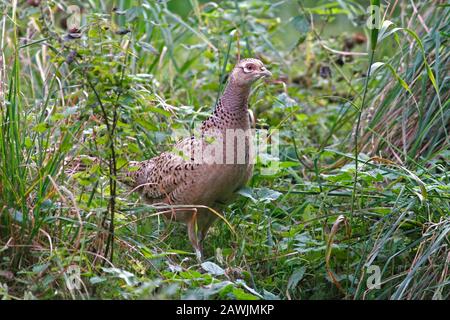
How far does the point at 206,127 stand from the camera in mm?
4734

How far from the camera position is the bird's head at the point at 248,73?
4613 mm

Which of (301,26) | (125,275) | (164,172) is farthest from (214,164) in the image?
(301,26)

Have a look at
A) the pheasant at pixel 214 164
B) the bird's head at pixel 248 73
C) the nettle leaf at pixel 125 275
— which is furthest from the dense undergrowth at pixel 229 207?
the bird's head at pixel 248 73

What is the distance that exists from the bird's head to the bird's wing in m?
0.37

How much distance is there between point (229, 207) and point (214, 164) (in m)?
0.54

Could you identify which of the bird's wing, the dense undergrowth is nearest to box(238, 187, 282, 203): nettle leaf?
the dense undergrowth

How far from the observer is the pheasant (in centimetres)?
452

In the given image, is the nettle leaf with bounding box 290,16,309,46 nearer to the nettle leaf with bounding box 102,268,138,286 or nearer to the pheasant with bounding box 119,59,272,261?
the pheasant with bounding box 119,59,272,261

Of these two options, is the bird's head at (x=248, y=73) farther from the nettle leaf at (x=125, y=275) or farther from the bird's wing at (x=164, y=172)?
the nettle leaf at (x=125, y=275)

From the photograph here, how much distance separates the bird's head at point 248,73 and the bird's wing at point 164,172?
37 centimetres

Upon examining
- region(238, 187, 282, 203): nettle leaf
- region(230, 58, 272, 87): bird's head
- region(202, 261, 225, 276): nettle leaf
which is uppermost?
region(230, 58, 272, 87): bird's head

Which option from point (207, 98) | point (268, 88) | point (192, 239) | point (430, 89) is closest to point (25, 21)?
point (207, 98)

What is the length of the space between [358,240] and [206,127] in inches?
38.6

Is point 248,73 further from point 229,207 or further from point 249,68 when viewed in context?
point 229,207
